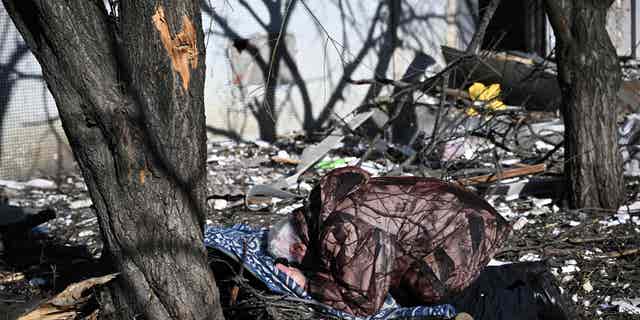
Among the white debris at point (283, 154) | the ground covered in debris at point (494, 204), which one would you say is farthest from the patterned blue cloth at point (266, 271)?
the white debris at point (283, 154)

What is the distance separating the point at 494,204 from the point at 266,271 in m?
2.78

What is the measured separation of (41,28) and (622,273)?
11.5 feet

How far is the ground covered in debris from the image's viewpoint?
4.40m

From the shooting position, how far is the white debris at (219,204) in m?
6.27

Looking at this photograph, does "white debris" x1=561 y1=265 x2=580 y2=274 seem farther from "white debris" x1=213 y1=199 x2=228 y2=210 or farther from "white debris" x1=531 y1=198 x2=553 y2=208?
"white debris" x1=213 y1=199 x2=228 y2=210

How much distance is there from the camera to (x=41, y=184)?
25.0 ft

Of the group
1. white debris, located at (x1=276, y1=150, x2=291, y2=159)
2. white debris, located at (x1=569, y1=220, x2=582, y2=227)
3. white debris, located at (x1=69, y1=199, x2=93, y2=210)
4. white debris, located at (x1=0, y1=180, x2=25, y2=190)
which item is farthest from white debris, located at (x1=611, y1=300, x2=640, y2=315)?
white debris, located at (x1=0, y1=180, x2=25, y2=190)

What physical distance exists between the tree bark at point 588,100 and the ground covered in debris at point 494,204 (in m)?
0.19

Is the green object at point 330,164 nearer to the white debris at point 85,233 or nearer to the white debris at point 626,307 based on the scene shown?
the white debris at point 85,233

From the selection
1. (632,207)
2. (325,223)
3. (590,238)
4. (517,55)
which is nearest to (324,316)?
(325,223)

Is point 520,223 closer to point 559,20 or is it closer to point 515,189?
point 515,189

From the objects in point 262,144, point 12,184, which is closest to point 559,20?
point 262,144

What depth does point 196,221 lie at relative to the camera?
3.35 meters

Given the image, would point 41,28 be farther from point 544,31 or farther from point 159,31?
point 544,31
